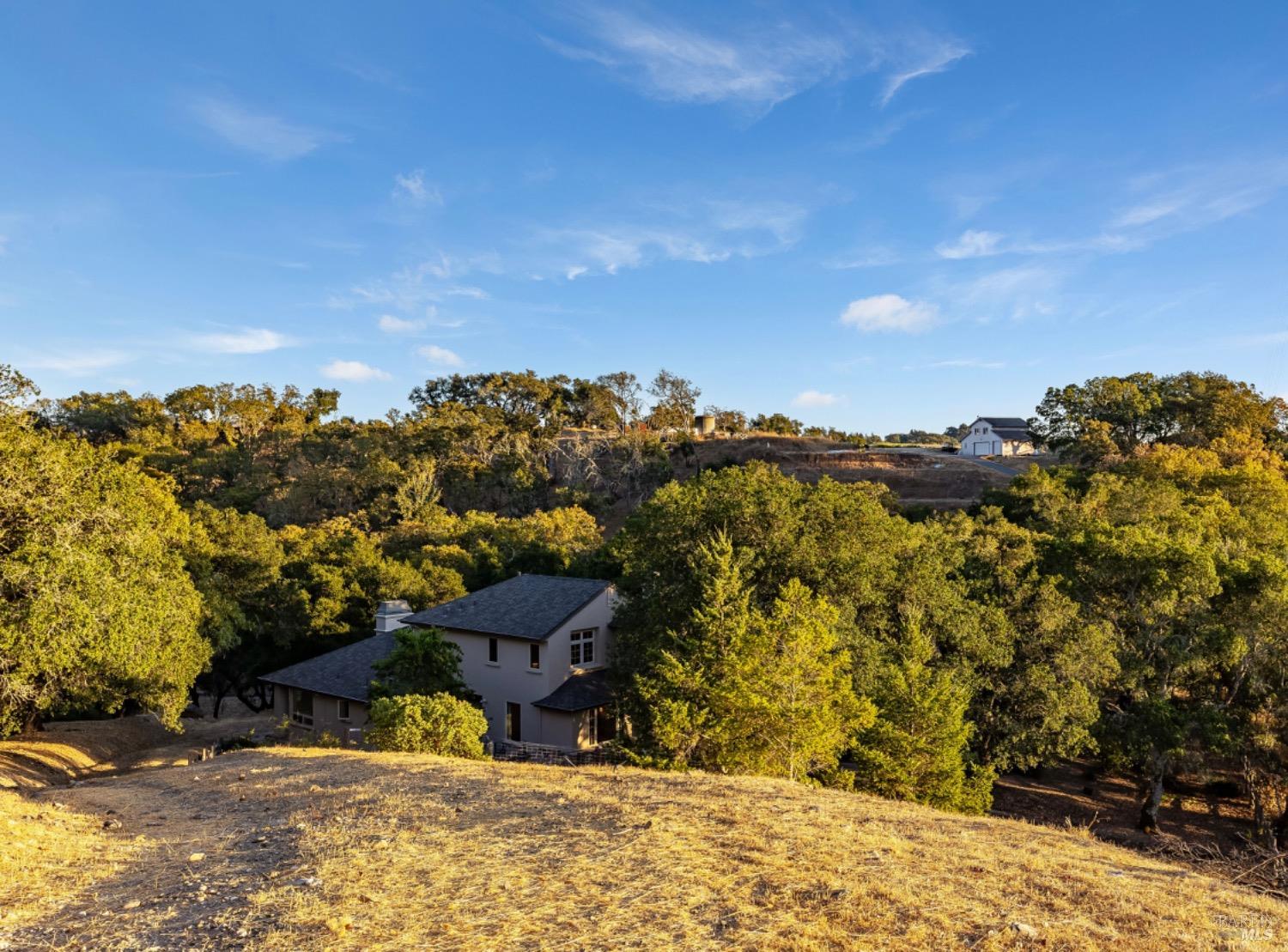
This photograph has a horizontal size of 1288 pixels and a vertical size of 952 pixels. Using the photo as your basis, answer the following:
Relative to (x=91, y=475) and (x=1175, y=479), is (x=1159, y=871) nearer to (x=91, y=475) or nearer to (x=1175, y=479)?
(x=91, y=475)

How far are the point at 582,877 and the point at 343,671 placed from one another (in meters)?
23.1

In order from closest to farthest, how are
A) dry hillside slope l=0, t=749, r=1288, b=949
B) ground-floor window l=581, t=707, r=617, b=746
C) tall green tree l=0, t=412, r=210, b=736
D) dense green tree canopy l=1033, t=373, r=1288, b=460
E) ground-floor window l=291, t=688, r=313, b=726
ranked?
1. dry hillside slope l=0, t=749, r=1288, b=949
2. tall green tree l=0, t=412, r=210, b=736
3. ground-floor window l=581, t=707, r=617, b=746
4. ground-floor window l=291, t=688, r=313, b=726
5. dense green tree canopy l=1033, t=373, r=1288, b=460

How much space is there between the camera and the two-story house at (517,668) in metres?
25.2

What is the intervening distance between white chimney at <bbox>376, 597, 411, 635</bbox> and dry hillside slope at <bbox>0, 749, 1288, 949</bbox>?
703 inches

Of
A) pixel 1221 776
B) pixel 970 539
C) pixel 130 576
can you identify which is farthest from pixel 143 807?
pixel 1221 776

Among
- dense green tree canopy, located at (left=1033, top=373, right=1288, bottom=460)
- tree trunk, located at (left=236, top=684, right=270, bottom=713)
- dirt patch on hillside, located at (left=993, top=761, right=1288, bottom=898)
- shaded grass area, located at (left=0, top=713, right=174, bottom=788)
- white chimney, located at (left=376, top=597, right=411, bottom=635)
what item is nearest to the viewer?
shaded grass area, located at (left=0, top=713, right=174, bottom=788)

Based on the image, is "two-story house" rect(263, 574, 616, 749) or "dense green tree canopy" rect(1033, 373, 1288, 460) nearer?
"two-story house" rect(263, 574, 616, 749)

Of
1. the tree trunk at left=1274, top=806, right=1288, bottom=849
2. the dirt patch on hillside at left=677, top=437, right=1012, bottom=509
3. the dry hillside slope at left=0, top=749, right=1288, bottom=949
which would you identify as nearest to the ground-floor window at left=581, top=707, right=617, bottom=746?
the dry hillside slope at left=0, top=749, right=1288, bottom=949

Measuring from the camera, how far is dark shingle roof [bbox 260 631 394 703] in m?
26.9

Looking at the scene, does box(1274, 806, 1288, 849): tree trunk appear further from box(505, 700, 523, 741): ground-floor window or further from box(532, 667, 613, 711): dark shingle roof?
box(505, 700, 523, 741): ground-floor window

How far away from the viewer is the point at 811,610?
18297mm

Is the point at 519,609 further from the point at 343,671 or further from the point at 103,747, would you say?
the point at 103,747

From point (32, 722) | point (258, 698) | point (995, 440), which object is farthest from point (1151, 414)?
point (32, 722)

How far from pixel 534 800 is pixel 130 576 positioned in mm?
13969
